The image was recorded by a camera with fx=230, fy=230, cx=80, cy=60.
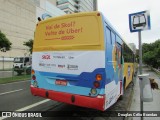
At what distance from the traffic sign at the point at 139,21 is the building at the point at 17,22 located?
A: 44.8m

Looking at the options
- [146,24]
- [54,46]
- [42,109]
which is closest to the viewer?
[146,24]

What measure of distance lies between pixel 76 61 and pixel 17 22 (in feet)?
181

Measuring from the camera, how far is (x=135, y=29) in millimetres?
6281

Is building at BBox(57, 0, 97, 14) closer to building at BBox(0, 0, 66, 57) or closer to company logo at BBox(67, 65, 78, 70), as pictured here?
building at BBox(0, 0, 66, 57)

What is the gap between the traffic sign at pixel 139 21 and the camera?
20.2 feet

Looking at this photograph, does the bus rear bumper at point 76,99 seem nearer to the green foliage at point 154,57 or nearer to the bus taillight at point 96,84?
the bus taillight at point 96,84

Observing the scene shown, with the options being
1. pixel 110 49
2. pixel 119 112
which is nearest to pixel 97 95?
pixel 110 49

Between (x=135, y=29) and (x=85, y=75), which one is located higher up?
(x=135, y=29)

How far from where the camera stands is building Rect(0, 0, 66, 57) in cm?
5262

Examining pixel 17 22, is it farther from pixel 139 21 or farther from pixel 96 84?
pixel 96 84

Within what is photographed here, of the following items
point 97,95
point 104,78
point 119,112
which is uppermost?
point 104,78

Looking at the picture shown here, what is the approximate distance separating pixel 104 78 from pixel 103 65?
33 cm

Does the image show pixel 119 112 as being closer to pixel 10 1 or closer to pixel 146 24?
pixel 146 24

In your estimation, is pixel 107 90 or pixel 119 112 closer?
pixel 107 90
